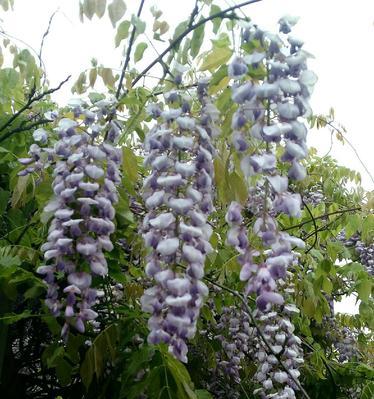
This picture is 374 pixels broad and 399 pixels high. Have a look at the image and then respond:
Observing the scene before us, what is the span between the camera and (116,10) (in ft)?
4.95

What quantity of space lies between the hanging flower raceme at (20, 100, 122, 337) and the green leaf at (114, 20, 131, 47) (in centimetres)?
18

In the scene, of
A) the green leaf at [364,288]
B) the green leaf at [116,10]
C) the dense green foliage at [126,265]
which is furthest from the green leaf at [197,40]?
the green leaf at [364,288]

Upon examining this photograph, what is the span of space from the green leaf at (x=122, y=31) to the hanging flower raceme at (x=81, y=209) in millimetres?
183

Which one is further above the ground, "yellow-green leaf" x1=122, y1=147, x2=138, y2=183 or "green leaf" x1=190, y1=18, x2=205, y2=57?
"green leaf" x1=190, y1=18, x2=205, y2=57

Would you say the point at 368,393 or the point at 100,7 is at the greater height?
the point at 100,7

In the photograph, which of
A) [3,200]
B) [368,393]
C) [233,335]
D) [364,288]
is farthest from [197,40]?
[368,393]

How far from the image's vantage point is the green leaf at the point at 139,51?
1599 millimetres

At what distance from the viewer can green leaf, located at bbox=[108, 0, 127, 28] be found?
59.2 inches

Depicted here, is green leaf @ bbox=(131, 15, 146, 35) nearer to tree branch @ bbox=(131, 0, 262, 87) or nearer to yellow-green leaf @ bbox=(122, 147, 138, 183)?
tree branch @ bbox=(131, 0, 262, 87)

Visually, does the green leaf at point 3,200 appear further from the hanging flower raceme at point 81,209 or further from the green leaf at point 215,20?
the green leaf at point 215,20

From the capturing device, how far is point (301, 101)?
121cm

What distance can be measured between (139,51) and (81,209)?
498mm

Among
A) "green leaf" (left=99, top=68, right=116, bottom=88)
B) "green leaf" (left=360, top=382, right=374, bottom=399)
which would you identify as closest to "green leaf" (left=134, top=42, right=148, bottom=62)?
"green leaf" (left=99, top=68, right=116, bottom=88)

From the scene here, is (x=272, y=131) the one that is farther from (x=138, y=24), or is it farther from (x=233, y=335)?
(x=233, y=335)
